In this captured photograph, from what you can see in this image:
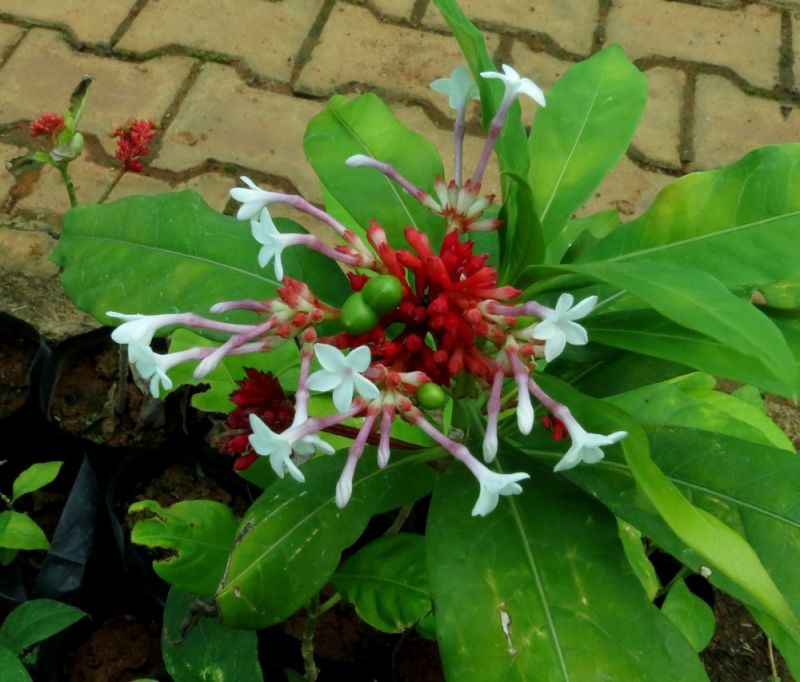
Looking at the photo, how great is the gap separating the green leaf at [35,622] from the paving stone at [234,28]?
80.6 inches

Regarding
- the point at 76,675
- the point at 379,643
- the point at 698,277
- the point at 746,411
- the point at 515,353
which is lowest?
the point at 76,675

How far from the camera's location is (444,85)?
112 centimetres

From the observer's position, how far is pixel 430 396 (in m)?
0.93

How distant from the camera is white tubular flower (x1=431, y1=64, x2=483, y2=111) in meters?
1.11

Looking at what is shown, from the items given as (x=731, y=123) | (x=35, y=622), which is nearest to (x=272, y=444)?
(x=35, y=622)

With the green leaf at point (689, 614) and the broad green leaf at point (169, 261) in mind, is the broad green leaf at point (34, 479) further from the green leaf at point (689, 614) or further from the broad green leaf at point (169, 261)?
the green leaf at point (689, 614)

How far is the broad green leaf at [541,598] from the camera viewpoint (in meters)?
0.96

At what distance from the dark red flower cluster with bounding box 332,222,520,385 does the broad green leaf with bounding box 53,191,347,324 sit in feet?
0.59

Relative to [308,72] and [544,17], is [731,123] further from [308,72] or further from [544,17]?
[308,72]

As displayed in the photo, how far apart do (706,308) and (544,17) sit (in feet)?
8.78

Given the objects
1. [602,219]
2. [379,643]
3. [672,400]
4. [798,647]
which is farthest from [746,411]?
[379,643]

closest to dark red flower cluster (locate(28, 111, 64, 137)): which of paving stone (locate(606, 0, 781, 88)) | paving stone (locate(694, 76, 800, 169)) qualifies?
paving stone (locate(694, 76, 800, 169))

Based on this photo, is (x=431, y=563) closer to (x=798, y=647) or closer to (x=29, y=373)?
(x=798, y=647)

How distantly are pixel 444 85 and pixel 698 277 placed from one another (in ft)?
1.43
